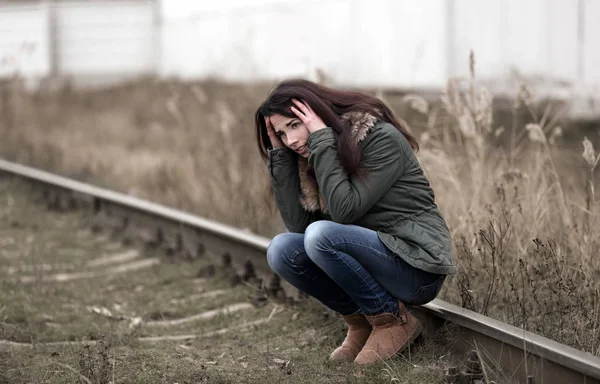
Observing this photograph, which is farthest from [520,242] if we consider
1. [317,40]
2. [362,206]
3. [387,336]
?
[317,40]

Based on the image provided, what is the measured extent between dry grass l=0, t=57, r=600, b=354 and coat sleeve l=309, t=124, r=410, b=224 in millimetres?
580

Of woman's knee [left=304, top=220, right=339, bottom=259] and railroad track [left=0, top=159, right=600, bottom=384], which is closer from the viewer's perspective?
railroad track [left=0, top=159, right=600, bottom=384]

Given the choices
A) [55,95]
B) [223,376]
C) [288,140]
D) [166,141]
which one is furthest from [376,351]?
[55,95]

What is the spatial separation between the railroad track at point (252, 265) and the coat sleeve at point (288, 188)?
0.70 m

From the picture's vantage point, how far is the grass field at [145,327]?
4070 mm

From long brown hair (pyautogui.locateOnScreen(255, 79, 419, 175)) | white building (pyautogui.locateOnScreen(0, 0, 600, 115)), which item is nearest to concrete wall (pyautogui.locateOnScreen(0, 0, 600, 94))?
white building (pyautogui.locateOnScreen(0, 0, 600, 115))

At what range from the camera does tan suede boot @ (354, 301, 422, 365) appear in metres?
4.20

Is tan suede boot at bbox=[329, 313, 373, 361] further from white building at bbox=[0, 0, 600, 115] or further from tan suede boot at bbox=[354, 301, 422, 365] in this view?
white building at bbox=[0, 0, 600, 115]

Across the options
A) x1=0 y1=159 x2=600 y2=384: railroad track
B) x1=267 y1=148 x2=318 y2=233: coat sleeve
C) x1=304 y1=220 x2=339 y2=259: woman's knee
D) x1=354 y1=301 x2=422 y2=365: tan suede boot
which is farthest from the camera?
x1=267 y1=148 x2=318 y2=233: coat sleeve

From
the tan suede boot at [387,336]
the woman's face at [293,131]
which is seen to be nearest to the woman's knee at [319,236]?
the woman's face at [293,131]

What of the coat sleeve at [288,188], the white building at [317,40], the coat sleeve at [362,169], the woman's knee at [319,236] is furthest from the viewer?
the white building at [317,40]

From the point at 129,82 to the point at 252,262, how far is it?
44.5 ft

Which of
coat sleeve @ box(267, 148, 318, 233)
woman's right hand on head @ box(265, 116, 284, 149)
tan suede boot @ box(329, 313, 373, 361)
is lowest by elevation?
tan suede boot @ box(329, 313, 373, 361)

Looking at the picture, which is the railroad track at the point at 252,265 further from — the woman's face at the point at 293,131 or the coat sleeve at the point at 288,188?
the woman's face at the point at 293,131
